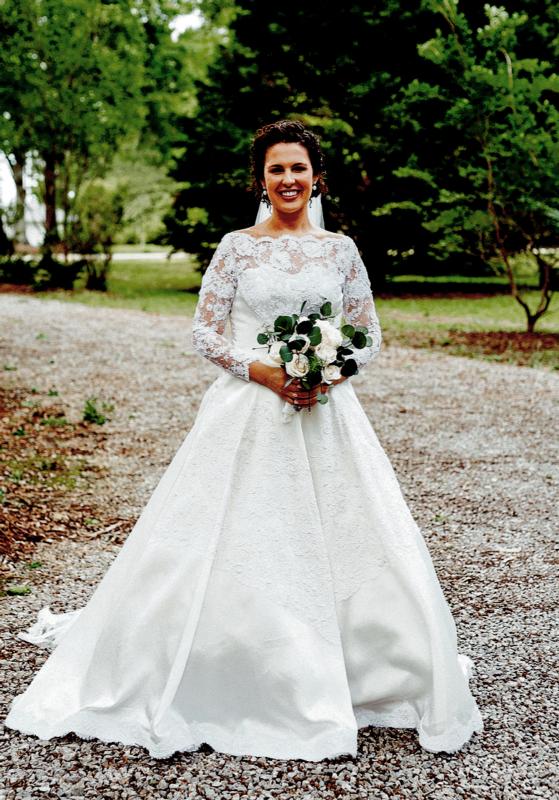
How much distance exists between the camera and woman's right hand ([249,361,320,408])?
3104 mm

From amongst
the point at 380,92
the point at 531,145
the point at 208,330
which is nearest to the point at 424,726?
the point at 208,330

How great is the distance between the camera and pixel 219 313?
10.8 ft

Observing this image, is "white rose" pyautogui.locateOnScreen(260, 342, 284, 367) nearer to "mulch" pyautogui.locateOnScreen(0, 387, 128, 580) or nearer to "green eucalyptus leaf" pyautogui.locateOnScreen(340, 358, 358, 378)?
"green eucalyptus leaf" pyautogui.locateOnScreen(340, 358, 358, 378)

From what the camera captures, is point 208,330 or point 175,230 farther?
point 175,230

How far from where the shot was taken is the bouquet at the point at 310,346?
301 centimetres

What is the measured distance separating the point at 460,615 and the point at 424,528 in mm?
1322

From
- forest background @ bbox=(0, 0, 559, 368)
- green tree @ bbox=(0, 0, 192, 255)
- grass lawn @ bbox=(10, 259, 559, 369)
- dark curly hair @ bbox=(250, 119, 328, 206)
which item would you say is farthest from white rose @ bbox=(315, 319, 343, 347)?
green tree @ bbox=(0, 0, 192, 255)

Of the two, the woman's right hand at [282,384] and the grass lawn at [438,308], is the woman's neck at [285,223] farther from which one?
the grass lawn at [438,308]

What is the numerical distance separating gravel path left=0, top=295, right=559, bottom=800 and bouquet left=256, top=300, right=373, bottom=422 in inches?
51.9

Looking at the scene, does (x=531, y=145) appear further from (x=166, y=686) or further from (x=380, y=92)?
(x=166, y=686)

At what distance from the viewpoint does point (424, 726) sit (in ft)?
9.83

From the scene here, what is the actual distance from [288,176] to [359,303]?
1.94 feet

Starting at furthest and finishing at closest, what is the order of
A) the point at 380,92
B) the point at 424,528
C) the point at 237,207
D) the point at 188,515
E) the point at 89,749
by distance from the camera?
the point at 237,207
the point at 380,92
the point at 424,528
the point at 188,515
the point at 89,749

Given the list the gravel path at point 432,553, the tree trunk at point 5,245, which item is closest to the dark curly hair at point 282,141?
the gravel path at point 432,553
